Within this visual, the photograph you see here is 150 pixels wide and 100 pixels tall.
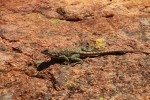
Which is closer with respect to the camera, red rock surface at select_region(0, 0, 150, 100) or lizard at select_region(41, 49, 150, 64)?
red rock surface at select_region(0, 0, 150, 100)

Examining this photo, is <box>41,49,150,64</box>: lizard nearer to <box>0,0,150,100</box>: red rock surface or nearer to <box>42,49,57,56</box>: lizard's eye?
<box>42,49,57,56</box>: lizard's eye

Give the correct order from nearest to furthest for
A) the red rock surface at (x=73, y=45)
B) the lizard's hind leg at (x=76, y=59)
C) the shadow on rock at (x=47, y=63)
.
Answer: the red rock surface at (x=73, y=45) < the shadow on rock at (x=47, y=63) < the lizard's hind leg at (x=76, y=59)

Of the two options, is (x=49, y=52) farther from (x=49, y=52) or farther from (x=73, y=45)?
(x=73, y=45)

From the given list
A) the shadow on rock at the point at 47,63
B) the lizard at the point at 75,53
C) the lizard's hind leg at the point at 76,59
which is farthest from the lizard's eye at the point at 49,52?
the lizard's hind leg at the point at 76,59

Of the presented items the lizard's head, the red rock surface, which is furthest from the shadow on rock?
the lizard's head

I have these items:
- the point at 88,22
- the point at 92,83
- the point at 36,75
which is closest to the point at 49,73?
the point at 36,75

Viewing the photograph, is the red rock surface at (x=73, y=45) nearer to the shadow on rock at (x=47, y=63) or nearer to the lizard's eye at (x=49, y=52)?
the shadow on rock at (x=47, y=63)

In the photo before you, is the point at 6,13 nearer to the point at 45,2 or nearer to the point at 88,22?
the point at 45,2

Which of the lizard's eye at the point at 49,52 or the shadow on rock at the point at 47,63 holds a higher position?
the lizard's eye at the point at 49,52
